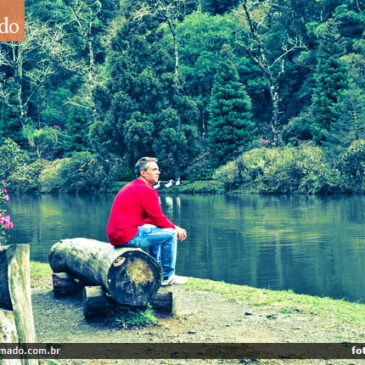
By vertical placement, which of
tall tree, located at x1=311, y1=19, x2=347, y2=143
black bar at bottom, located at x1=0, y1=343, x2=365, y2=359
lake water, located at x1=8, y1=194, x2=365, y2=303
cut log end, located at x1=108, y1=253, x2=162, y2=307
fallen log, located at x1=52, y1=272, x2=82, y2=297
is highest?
tall tree, located at x1=311, y1=19, x2=347, y2=143

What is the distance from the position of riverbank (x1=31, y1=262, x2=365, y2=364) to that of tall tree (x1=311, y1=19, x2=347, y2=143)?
1059 inches

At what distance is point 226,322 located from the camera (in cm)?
632

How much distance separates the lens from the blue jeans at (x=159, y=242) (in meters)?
6.70

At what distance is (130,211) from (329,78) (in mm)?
29235

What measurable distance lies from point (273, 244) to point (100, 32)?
43.0 metres

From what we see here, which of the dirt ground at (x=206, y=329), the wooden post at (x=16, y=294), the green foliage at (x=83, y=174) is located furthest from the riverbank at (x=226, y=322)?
the green foliage at (x=83, y=174)

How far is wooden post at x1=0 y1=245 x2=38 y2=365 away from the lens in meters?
3.65

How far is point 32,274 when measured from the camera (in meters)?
9.77

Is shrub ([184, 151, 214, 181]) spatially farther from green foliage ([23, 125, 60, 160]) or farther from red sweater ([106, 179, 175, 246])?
red sweater ([106, 179, 175, 246])

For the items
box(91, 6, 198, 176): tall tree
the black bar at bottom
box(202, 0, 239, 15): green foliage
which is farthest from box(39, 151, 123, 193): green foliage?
the black bar at bottom

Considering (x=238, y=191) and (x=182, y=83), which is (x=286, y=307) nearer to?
(x=238, y=191)

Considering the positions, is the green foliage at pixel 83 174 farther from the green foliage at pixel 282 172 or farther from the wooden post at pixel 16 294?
the wooden post at pixel 16 294

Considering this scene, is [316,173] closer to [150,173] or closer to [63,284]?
[63,284]

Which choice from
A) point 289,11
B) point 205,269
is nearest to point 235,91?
point 289,11
